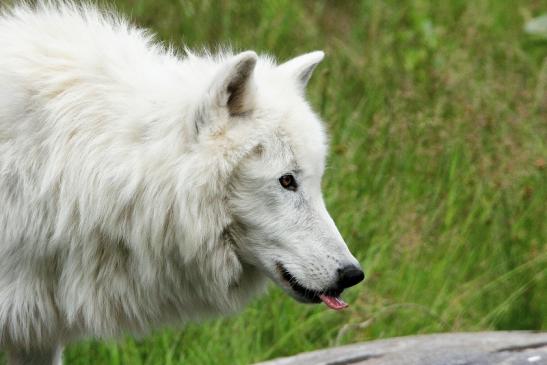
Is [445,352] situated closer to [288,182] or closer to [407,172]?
[288,182]

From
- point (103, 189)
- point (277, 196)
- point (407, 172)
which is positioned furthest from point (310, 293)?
point (407, 172)

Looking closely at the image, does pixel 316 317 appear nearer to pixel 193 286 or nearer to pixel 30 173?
pixel 193 286

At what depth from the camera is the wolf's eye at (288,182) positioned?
3.58 metres

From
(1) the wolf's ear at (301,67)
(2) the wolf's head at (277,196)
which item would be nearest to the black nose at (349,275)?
(2) the wolf's head at (277,196)

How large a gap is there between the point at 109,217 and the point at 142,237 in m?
0.14

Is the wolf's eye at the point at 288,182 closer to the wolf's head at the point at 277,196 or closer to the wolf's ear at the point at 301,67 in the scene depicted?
the wolf's head at the point at 277,196

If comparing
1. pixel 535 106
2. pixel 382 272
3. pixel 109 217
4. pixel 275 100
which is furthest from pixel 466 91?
pixel 109 217

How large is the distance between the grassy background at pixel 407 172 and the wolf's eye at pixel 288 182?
1.18 m

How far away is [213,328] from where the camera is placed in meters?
4.76

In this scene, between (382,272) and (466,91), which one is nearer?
(382,272)

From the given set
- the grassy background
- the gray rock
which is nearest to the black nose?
the gray rock

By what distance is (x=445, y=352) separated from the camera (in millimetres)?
3611

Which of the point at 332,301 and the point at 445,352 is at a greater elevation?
A: the point at 332,301

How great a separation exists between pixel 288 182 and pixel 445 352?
81 centimetres
